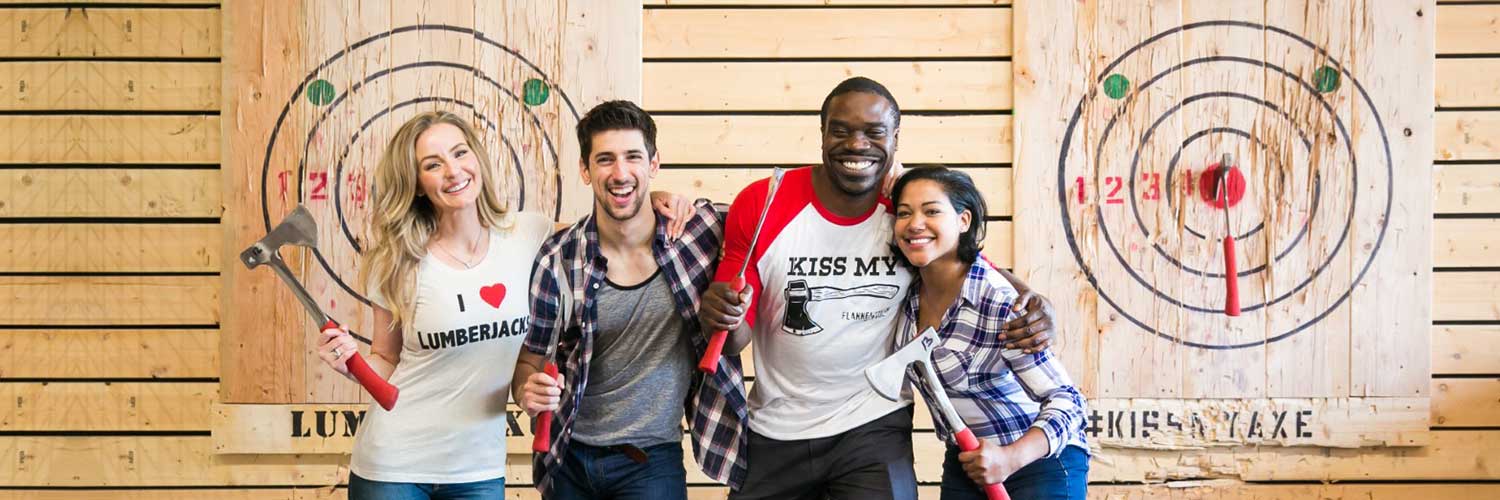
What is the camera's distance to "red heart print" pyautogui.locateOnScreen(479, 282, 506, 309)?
253cm

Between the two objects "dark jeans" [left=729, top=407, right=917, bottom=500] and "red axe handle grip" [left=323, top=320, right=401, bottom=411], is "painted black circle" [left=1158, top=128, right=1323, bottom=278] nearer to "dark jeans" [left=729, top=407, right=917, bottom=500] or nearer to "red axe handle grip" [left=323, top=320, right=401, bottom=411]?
"dark jeans" [left=729, top=407, right=917, bottom=500]

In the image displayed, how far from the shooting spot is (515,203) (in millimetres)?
3863

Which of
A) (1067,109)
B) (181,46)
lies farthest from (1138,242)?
(181,46)

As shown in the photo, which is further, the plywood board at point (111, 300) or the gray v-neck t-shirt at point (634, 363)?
the plywood board at point (111, 300)

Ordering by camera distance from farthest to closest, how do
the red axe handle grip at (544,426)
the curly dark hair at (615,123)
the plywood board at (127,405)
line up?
the plywood board at (127,405)
the curly dark hair at (615,123)
the red axe handle grip at (544,426)

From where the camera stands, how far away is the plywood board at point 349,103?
384 cm

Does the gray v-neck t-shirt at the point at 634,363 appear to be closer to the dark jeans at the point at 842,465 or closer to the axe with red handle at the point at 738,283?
the axe with red handle at the point at 738,283

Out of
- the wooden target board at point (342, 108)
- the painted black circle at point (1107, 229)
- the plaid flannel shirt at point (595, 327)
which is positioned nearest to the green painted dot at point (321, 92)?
the wooden target board at point (342, 108)

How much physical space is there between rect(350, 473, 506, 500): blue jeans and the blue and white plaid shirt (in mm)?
956

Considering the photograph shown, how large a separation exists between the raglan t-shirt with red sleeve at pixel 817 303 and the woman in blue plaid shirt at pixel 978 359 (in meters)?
0.09

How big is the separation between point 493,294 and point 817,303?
0.71 m

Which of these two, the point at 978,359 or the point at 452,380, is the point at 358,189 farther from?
the point at 978,359

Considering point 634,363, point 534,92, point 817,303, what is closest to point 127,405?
point 534,92

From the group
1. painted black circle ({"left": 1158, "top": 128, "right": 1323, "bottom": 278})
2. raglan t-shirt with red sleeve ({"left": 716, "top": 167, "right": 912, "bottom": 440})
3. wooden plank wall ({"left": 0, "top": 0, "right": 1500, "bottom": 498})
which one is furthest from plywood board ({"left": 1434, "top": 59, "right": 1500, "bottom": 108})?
raglan t-shirt with red sleeve ({"left": 716, "top": 167, "right": 912, "bottom": 440})
